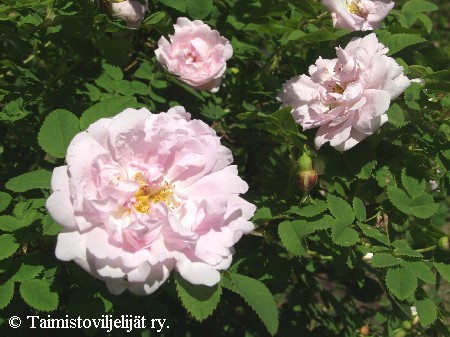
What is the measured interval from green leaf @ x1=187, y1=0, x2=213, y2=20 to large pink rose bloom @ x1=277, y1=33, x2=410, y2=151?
0.45 m

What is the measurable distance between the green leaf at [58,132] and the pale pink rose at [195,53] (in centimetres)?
46

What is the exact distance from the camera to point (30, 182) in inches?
45.2

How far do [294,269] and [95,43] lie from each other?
1033mm

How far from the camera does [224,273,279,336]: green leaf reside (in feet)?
3.55

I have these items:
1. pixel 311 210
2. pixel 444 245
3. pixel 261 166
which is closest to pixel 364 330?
pixel 261 166

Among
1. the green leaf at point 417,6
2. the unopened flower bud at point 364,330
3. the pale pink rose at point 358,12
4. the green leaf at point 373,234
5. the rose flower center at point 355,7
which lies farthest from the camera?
the unopened flower bud at point 364,330

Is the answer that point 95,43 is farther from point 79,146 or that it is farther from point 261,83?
point 79,146

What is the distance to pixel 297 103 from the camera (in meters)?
1.40

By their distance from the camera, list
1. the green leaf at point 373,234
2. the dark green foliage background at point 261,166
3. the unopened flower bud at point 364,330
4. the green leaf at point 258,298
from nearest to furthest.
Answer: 1. the green leaf at point 258,298
2. the dark green foliage background at point 261,166
3. the green leaf at point 373,234
4. the unopened flower bud at point 364,330

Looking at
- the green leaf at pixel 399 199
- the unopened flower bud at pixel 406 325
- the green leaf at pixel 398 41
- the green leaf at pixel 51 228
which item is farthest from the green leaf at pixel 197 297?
the unopened flower bud at pixel 406 325

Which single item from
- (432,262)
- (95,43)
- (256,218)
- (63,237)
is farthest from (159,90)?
(432,262)

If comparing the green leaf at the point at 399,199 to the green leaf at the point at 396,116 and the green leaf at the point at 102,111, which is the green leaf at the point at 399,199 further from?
the green leaf at the point at 102,111

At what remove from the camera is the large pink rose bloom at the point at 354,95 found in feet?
4.14

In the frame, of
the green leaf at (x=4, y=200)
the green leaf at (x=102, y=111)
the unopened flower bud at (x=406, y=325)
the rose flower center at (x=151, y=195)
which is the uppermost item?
the green leaf at (x=102, y=111)
